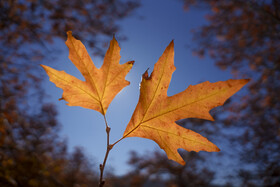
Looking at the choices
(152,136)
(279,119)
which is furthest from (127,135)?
(279,119)

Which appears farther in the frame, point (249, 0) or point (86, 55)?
point (249, 0)

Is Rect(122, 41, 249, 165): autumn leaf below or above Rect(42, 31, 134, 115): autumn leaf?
below

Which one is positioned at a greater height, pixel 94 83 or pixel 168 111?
pixel 94 83

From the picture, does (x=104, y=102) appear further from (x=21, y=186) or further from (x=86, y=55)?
(x=21, y=186)
